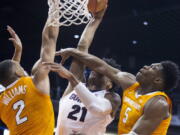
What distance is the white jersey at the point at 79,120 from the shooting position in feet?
8.07

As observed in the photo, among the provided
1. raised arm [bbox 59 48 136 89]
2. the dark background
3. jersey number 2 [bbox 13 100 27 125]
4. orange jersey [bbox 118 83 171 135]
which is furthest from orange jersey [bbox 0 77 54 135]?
the dark background

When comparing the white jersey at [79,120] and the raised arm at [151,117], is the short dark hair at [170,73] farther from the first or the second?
the white jersey at [79,120]

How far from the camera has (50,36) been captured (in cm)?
234

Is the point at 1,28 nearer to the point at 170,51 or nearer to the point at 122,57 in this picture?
the point at 122,57

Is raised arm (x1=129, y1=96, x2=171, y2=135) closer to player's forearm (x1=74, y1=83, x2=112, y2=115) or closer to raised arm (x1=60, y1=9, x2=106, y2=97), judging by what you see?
player's forearm (x1=74, y1=83, x2=112, y2=115)

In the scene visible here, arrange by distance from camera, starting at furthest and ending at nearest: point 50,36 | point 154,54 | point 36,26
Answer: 1. point 154,54
2. point 36,26
3. point 50,36

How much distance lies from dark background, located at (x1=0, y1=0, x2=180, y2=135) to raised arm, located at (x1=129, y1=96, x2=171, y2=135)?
21.6 ft

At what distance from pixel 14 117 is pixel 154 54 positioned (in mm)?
9313

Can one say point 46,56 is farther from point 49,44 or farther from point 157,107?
point 157,107

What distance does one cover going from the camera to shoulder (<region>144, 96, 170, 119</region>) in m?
2.10

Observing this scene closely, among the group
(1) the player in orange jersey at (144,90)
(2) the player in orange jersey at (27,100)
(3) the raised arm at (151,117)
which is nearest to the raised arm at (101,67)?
(1) the player in orange jersey at (144,90)

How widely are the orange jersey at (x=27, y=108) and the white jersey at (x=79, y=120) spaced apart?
1.00 ft

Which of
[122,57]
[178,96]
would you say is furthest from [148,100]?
[122,57]

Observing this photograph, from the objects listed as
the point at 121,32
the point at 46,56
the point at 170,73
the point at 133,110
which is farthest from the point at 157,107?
the point at 121,32
